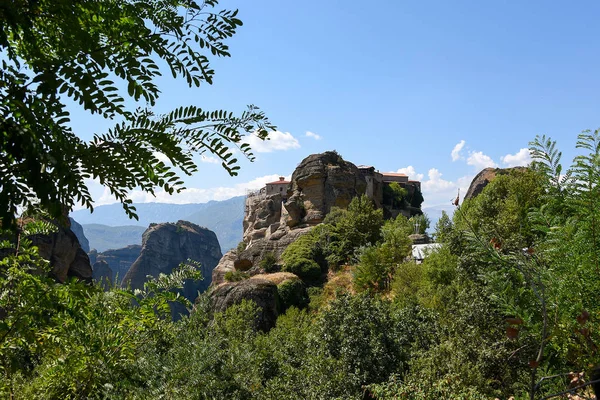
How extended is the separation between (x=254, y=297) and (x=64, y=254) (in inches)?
759

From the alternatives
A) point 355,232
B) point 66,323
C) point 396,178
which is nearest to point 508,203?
point 355,232

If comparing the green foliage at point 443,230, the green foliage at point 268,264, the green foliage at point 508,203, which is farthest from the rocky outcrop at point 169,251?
the green foliage at point 508,203

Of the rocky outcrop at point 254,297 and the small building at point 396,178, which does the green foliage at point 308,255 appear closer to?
the rocky outcrop at point 254,297

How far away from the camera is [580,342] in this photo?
3744 mm

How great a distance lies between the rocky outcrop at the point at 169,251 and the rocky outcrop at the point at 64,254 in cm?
7601

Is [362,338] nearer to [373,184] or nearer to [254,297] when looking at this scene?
[254,297]

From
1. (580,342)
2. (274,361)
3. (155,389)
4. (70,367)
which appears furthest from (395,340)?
(70,367)

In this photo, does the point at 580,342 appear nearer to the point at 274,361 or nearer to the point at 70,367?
the point at 70,367

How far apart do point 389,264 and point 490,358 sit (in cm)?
1718

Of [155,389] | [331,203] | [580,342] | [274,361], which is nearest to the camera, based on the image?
[580,342]

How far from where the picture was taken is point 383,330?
1245cm

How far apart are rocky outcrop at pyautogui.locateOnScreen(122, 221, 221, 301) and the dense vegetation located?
10388cm

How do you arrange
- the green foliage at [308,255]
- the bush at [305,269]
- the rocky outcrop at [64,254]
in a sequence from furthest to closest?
the green foliage at [308,255]
the bush at [305,269]
the rocky outcrop at [64,254]

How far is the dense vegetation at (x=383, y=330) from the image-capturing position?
2.98m
